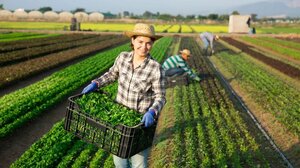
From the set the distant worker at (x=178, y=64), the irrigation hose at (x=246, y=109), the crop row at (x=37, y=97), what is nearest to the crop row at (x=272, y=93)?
the irrigation hose at (x=246, y=109)

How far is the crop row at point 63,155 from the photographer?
232 inches

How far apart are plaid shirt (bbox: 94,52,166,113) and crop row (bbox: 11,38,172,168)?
221 cm

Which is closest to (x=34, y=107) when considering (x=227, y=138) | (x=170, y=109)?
(x=170, y=109)

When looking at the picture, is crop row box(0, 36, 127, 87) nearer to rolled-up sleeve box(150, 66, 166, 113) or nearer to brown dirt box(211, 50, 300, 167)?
brown dirt box(211, 50, 300, 167)

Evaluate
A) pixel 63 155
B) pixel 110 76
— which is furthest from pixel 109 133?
pixel 63 155

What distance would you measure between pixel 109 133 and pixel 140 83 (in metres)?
0.70

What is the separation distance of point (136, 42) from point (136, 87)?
51 centimetres

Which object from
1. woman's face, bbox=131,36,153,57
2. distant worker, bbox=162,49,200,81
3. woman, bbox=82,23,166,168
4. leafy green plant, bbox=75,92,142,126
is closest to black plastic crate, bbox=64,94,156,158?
leafy green plant, bbox=75,92,142,126

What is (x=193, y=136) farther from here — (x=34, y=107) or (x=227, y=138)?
(x=34, y=107)

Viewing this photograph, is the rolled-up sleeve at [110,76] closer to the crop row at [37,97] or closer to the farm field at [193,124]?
the farm field at [193,124]

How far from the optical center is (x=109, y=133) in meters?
3.60

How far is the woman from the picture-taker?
3835 mm

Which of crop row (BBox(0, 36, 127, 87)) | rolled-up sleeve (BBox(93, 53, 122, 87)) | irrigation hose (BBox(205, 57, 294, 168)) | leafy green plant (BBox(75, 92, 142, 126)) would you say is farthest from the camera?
crop row (BBox(0, 36, 127, 87))

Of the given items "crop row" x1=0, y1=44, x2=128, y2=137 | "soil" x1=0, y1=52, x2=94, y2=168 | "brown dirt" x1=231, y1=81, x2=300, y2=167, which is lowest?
"brown dirt" x1=231, y1=81, x2=300, y2=167
